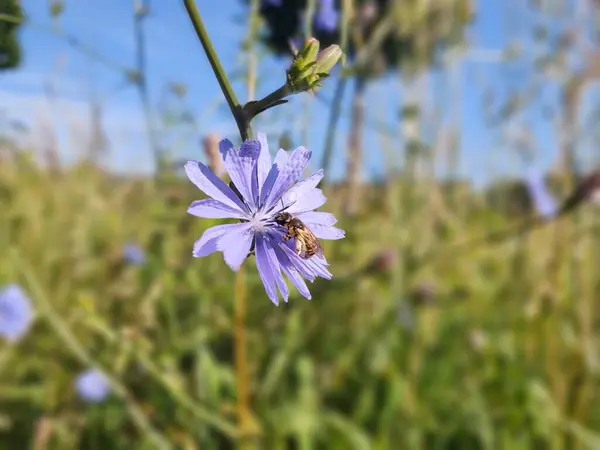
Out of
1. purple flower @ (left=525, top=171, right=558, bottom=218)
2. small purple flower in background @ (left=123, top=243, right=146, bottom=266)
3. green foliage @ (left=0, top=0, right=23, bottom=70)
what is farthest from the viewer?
small purple flower in background @ (left=123, top=243, right=146, bottom=266)

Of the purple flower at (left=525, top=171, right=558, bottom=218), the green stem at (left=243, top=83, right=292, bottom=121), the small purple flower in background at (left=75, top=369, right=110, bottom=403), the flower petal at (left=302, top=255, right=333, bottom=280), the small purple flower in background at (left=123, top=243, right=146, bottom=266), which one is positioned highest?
the small purple flower in background at (left=123, top=243, right=146, bottom=266)

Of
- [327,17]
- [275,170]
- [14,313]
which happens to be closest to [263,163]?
[275,170]

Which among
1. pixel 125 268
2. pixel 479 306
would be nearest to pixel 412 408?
pixel 479 306

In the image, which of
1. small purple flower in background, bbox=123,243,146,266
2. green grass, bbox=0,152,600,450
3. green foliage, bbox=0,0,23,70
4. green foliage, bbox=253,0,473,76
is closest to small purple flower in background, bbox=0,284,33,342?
green grass, bbox=0,152,600,450

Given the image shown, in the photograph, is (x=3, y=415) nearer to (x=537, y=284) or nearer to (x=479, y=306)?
(x=479, y=306)

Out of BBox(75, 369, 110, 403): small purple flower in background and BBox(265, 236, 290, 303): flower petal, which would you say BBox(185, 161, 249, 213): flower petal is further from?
BBox(75, 369, 110, 403): small purple flower in background

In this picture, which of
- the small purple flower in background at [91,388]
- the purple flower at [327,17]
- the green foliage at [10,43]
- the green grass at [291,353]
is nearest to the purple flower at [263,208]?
the green foliage at [10,43]

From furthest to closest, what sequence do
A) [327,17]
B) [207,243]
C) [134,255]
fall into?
[134,255], [327,17], [207,243]

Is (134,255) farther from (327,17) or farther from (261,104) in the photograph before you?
(261,104)
